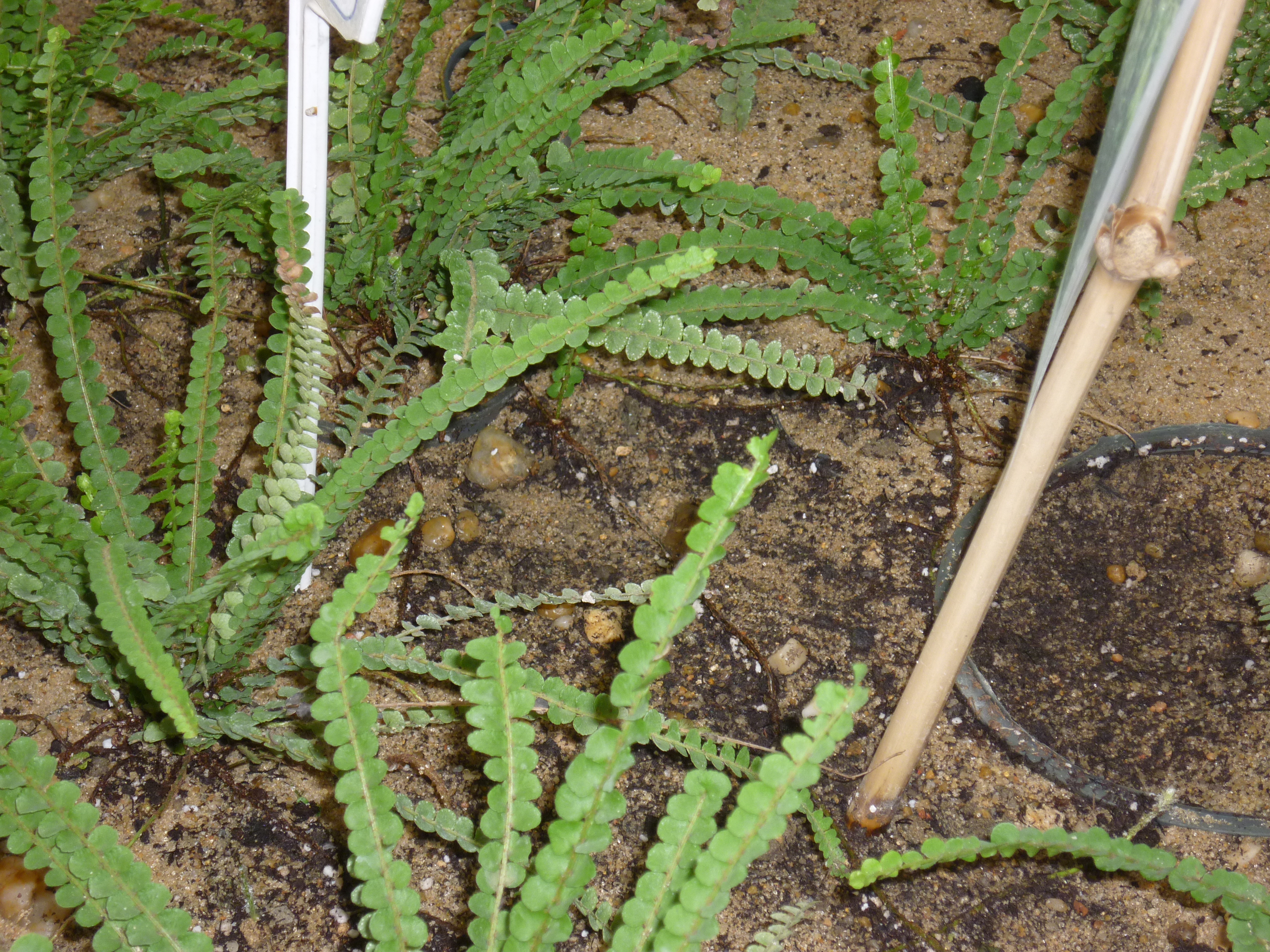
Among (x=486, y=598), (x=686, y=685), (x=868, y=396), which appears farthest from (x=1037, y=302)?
(x=486, y=598)

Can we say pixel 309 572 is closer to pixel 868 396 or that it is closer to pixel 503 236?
pixel 503 236

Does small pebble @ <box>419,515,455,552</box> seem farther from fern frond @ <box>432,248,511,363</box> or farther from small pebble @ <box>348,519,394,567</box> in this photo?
fern frond @ <box>432,248,511,363</box>

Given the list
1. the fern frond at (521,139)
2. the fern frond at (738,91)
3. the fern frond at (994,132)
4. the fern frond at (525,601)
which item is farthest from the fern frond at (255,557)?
the fern frond at (738,91)

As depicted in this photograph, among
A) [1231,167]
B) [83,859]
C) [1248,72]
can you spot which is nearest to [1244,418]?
[1231,167]

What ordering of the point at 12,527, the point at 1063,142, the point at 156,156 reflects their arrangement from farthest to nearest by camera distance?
the point at 1063,142 → the point at 156,156 → the point at 12,527

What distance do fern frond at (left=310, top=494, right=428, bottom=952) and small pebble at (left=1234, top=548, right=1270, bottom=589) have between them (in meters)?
1.27

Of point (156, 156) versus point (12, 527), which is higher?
point (156, 156)

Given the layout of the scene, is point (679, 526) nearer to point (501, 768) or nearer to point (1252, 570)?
point (501, 768)

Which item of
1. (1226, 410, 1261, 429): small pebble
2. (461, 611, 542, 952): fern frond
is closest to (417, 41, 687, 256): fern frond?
(461, 611, 542, 952): fern frond

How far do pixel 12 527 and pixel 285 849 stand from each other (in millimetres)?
543

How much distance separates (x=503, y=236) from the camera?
1596mm

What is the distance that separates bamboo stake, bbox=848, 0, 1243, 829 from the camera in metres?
0.74

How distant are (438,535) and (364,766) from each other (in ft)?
2.16

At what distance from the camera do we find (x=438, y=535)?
59.2 inches
